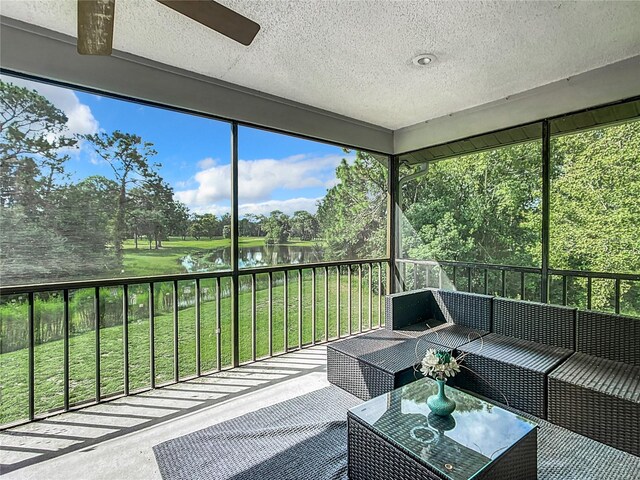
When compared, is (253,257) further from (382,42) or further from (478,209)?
(478,209)

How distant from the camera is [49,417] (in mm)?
2217

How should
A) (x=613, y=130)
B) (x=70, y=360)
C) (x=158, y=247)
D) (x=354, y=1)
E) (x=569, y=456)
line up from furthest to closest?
1. (x=613, y=130)
2. (x=158, y=247)
3. (x=70, y=360)
4. (x=354, y=1)
5. (x=569, y=456)

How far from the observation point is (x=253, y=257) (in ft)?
10.7

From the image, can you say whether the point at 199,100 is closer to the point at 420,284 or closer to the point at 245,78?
the point at 245,78

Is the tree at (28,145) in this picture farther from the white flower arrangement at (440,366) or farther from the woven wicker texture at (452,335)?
the woven wicker texture at (452,335)

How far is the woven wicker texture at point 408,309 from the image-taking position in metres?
3.12

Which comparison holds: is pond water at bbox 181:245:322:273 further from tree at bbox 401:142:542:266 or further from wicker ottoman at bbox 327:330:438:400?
tree at bbox 401:142:542:266

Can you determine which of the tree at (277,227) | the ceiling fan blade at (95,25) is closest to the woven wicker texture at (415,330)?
the tree at (277,227)

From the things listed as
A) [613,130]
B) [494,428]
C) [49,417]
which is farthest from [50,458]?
[613,130]

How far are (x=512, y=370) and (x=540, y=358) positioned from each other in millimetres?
283

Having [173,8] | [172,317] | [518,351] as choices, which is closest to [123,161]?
[172,317]

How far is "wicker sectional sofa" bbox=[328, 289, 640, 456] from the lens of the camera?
1815 mm

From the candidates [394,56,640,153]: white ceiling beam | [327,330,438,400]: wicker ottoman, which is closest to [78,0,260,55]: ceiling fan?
[327,330,438,400]: wicker ottoman

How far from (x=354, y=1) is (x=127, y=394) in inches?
126
